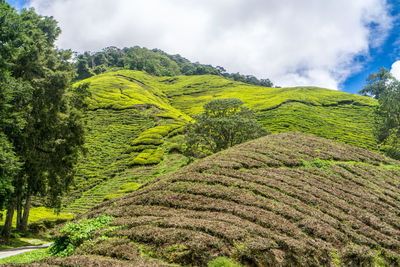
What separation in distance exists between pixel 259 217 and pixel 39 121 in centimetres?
1887

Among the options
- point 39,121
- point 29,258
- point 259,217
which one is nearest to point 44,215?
point 39,121

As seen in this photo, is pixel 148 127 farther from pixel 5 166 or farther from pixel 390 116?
pixel 390 116

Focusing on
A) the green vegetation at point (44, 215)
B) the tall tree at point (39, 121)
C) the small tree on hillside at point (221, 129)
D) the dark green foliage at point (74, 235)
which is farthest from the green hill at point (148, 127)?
the dark green foliage at point (74, 235)

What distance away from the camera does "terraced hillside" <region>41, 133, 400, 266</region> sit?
8.09 m

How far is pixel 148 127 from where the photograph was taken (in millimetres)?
65250

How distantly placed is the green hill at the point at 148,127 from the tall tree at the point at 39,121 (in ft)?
12.1

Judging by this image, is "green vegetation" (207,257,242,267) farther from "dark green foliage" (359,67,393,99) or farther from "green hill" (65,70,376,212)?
"dark green foliage" (359,67,393,99)

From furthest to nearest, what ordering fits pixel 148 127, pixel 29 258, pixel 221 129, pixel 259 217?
pixel 148 127 < pixel 221 129 < pixel 29 258 < pixel 259 217

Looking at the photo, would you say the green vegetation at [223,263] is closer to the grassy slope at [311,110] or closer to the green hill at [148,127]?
the green hill at [148,127]

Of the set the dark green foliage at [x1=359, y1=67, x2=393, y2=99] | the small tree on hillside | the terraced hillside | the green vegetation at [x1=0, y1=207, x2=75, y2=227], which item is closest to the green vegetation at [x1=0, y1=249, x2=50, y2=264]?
the terraced hillside

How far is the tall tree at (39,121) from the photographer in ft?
56.9

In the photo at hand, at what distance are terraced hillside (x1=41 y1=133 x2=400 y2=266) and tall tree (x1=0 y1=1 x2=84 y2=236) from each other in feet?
33.1

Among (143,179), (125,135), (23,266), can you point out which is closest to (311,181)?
(23,266)

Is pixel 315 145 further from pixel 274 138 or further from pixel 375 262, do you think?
pixel 375 262
